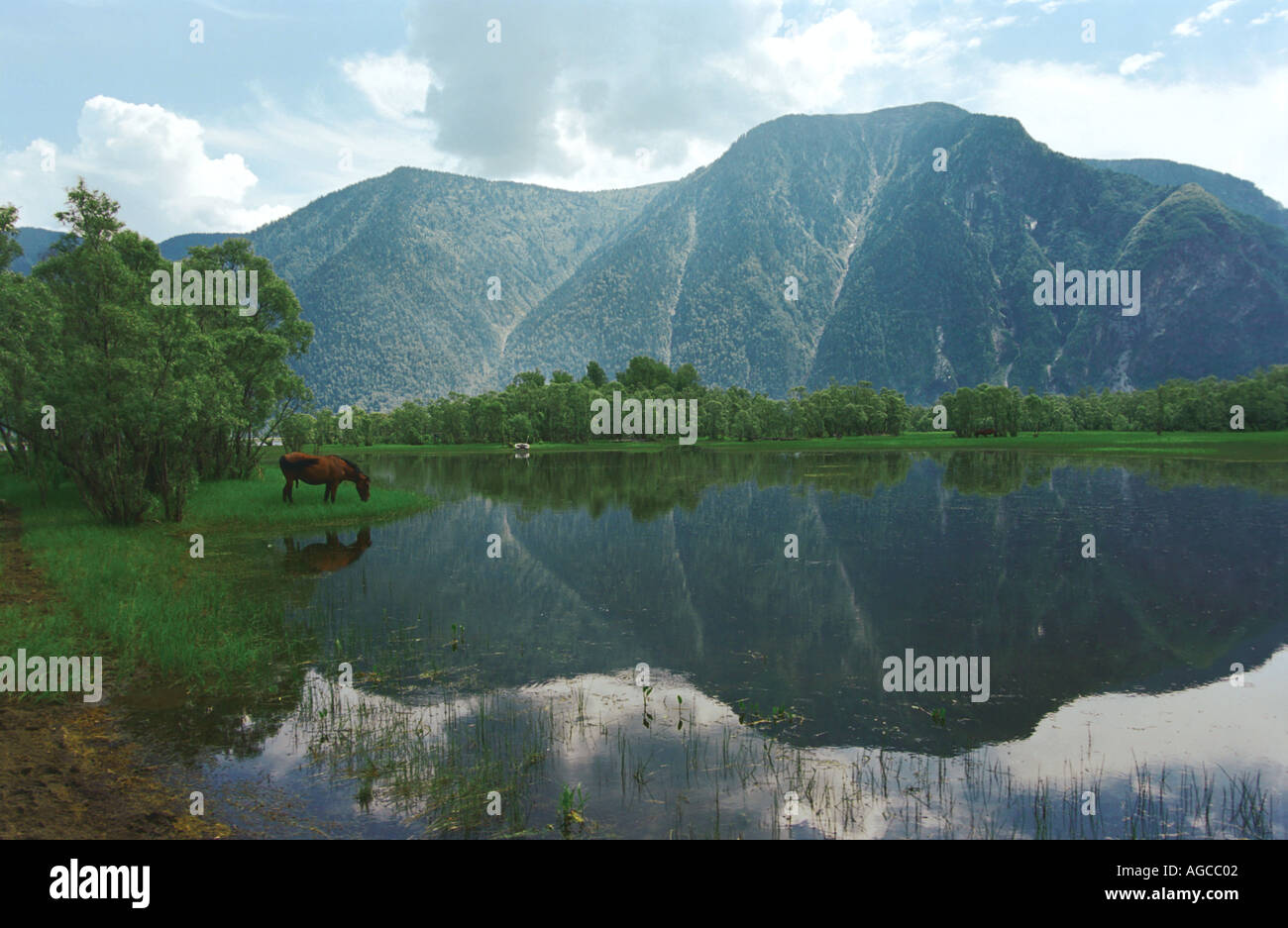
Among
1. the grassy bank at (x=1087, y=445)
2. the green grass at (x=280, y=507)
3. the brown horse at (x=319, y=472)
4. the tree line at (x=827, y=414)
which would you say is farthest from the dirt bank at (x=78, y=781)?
the tree line at (x=827, y=414)

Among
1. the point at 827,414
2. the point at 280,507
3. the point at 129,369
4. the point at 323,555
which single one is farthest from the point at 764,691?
the point at 827,414

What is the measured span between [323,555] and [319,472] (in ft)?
47.4

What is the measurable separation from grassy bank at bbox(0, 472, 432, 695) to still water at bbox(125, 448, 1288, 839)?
1075 millimetres

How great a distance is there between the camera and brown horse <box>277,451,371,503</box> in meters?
40.8

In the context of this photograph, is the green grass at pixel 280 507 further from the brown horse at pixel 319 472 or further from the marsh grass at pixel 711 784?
the marsh grass at pixel 711 784

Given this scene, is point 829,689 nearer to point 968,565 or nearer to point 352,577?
point 968,565

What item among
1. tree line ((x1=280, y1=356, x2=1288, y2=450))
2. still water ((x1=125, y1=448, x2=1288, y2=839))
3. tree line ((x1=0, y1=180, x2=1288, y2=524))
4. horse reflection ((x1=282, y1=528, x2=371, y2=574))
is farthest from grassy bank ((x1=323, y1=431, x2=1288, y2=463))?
horse reflection ((x1=282, y1=528, x2=371, y2=574))

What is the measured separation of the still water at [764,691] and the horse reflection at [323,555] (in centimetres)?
24

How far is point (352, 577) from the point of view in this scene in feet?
79.7

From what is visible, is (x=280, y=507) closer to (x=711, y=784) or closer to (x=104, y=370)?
(x=104, y=370)

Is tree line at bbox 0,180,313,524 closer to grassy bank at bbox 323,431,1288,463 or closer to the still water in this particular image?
the still water

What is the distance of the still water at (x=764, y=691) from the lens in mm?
9438
